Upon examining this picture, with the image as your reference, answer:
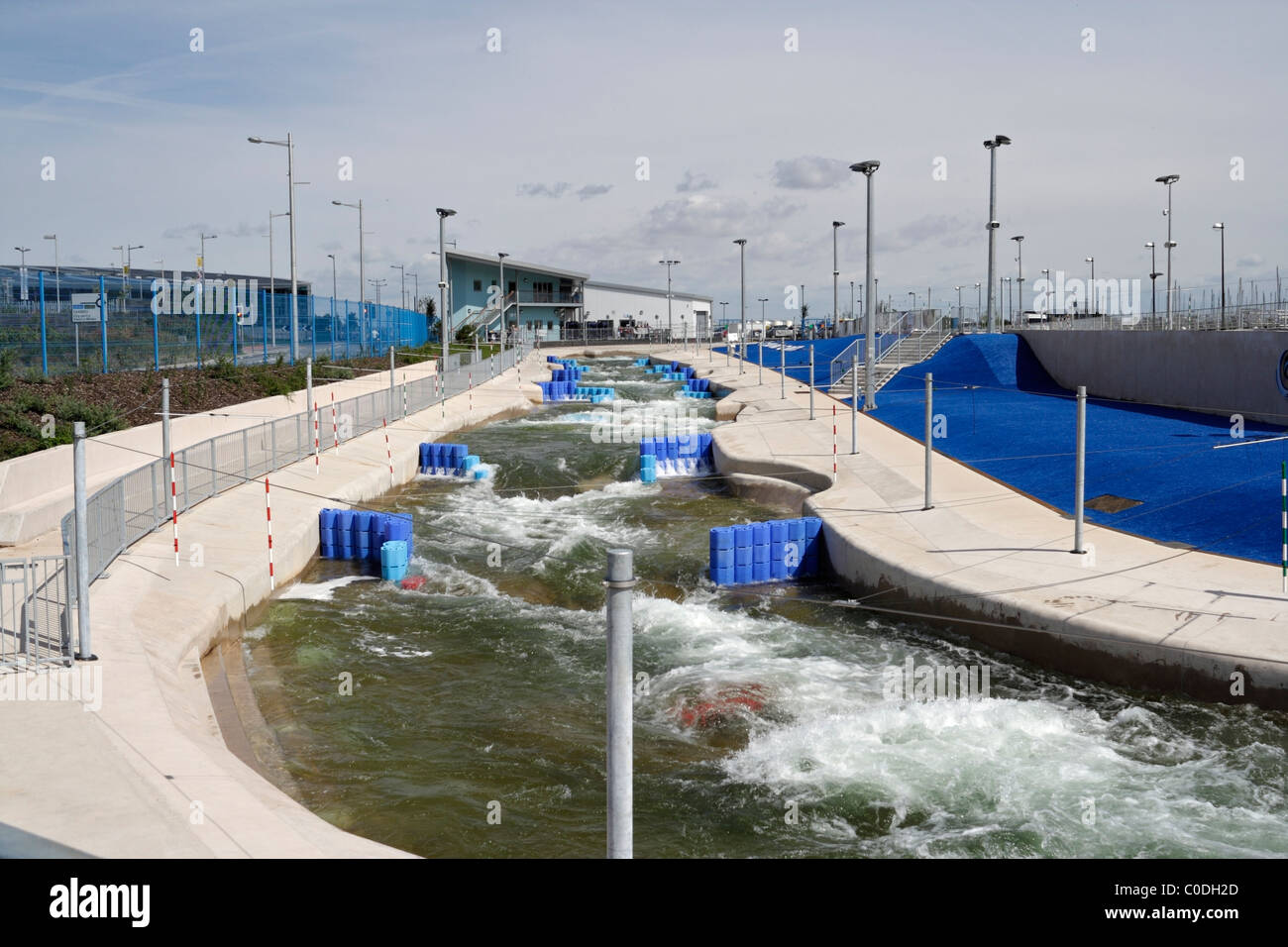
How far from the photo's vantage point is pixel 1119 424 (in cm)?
2700

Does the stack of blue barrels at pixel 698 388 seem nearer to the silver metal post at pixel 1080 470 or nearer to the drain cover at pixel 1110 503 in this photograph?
the drain cover at pixel 1110 503

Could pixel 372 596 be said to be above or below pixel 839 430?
below

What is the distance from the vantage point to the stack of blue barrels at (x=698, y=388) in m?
58.6

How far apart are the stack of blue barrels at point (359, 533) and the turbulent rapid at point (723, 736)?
1493 mm

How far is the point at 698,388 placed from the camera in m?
60.6

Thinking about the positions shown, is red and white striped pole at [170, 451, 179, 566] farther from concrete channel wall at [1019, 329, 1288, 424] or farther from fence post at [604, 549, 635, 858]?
concrete channel wall at [1019, 329, 1288, 424]

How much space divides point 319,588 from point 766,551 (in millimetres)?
7819

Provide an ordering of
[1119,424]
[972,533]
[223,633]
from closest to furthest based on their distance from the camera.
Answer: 1. [223,633]
2. [972,533]
3. [1119,424]

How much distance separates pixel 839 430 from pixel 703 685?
19064 millimetres

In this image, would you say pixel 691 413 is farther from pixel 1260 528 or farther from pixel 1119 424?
pixel 1260 528

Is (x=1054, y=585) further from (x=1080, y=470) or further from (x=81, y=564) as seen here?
(x=81, y=564)

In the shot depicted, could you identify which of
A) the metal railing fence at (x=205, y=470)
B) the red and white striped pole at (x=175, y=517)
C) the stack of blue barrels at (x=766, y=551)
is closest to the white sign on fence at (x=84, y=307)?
the metal railing fence at (x=205, y=470)
